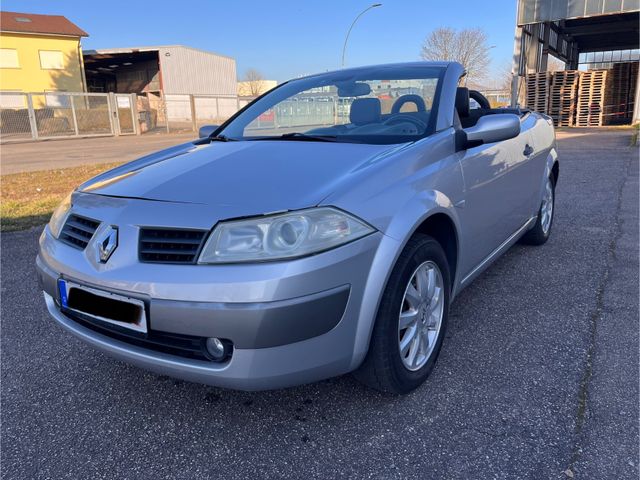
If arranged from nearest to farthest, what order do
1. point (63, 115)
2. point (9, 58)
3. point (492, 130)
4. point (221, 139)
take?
point (492, 130) → point (221, 139) → point (63, 115) → point (9, 58)

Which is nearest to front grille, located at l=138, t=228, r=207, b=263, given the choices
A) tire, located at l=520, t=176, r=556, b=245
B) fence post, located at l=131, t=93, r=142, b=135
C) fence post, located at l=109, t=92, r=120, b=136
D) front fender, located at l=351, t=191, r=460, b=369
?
front fender, located at l=351, t=191, r=460, b=369

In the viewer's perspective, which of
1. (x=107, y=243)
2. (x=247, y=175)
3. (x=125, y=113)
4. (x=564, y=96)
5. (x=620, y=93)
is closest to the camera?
(x=107, y=243)

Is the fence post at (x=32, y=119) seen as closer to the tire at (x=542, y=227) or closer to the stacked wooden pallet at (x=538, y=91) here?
the stacked wooden pallet at (x=538, y=91)

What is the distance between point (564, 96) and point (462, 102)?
20.8 metres

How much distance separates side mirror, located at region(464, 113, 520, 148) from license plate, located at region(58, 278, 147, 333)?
5.84 feet

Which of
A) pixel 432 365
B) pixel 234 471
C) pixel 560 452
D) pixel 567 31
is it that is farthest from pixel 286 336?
pixel 567 31

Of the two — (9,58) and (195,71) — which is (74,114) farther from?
(195,71)

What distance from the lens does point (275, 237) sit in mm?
1785

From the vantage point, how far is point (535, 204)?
399 cm

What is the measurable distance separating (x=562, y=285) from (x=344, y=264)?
8.02 feet

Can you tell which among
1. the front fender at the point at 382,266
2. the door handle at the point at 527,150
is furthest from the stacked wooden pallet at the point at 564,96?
the front fender at the point at 382,266

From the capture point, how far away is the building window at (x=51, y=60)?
32.9m

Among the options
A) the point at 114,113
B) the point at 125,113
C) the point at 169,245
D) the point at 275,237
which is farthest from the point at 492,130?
the point at 125,113

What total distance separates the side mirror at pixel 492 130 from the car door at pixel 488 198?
105 mm
